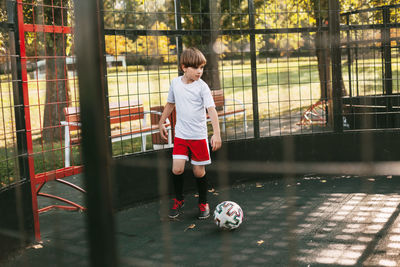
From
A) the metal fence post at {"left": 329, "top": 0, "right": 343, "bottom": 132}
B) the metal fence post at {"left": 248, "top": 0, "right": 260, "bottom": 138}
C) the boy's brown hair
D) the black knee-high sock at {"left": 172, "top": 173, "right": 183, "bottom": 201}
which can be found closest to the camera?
the boy's brown hair

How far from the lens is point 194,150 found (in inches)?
200

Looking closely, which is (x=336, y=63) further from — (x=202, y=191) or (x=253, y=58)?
(x=202, y=191)

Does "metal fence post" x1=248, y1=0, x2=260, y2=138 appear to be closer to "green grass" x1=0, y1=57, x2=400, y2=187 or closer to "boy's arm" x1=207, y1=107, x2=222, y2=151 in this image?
"green grass" x1=0, y1=57, x2=400, y2=187

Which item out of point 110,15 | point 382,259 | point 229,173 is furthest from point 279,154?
point 382,259

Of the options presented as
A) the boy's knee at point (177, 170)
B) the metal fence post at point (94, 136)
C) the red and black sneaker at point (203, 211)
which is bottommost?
the red and black sneaker at point (203, 211)

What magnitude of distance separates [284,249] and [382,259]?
720 mm

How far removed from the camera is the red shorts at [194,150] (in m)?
5.07

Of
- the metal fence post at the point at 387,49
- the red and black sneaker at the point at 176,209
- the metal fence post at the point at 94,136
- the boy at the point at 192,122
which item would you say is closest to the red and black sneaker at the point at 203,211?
the boy at the point at 192,122

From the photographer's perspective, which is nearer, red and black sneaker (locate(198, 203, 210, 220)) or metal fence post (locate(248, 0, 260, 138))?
red and black sneaker (locate(198, 203, 210, 220))

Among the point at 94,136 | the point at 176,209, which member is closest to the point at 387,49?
the point at 176,209

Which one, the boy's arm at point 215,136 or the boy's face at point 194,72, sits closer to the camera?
the boy's arm at point 215,136

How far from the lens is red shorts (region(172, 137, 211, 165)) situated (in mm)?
5066

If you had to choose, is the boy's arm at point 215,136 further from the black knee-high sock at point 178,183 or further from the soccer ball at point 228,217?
the black knee-high sock at point 178,183

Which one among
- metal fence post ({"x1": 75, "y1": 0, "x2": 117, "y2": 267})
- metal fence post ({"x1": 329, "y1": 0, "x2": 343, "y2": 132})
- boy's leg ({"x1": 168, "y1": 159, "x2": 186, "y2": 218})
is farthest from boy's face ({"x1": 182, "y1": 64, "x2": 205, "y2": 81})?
metal fence post ({"x1": 75, "y1": 0, "x2": 117, "y2": 267})
